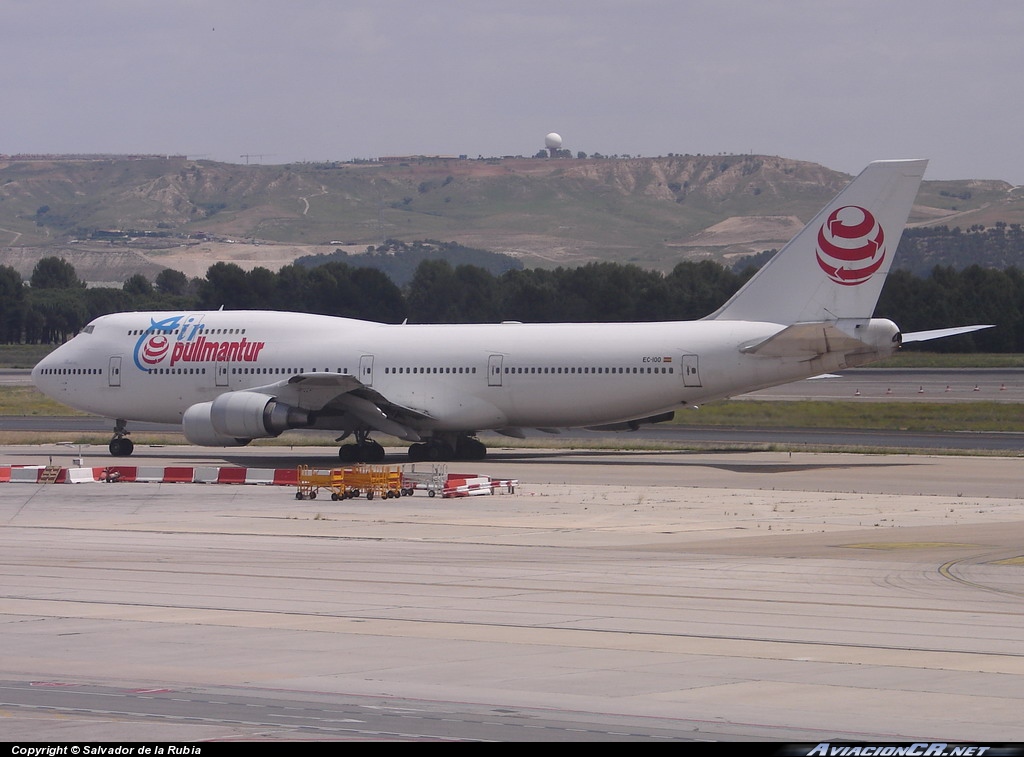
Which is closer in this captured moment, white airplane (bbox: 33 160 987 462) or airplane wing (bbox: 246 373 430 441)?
white airplane (bbox: 33 160 987 462)

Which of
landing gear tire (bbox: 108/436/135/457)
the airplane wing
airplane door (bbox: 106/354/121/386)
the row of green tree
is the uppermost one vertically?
the row of green tree

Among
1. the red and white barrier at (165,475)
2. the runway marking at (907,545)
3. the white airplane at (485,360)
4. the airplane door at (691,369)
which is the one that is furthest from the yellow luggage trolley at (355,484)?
the runway marking at (907,545)

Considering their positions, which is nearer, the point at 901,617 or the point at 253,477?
the point at 901,617

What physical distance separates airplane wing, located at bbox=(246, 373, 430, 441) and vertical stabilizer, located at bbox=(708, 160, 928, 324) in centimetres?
1146

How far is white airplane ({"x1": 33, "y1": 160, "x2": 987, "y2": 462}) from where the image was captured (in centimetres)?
3831

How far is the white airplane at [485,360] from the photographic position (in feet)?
126

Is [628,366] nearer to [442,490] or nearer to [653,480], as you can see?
[653,480]

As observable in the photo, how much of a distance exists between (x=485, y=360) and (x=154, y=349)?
Result: 11275mm

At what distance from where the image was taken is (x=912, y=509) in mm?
29094

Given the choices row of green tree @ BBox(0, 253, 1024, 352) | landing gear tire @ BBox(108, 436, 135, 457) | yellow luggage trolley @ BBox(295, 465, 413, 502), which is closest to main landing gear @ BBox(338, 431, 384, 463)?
landing gear tire @ BBox(108, 436, 135, 457)

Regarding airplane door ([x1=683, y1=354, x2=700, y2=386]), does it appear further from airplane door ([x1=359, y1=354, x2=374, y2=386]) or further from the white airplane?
airplane door ([x1=359, y1=354, x2=374, y2=386])

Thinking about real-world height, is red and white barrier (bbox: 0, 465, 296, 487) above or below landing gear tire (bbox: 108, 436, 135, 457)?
below
